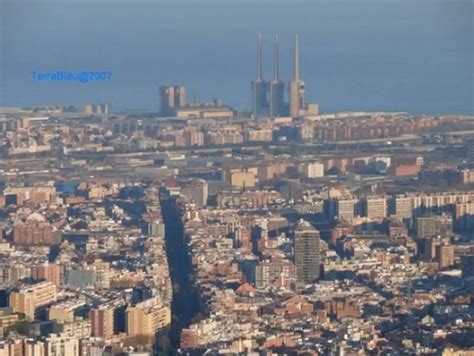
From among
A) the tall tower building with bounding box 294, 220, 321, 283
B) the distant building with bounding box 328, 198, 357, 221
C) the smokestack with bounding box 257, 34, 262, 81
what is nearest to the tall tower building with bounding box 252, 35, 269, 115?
the smokestack with bounding box 257, 34, 262, 81

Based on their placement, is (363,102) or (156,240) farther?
(363,102)

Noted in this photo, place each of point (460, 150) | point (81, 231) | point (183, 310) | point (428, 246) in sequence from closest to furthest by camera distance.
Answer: point (183, 310) < point (428, 246) < point (81, 231) < point (460, 150)

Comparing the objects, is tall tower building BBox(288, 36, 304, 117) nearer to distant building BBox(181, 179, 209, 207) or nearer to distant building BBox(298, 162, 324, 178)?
distant building BBox(298, 162, 324, 178)

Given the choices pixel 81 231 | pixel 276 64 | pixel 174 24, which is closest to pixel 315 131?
pixel 276 64

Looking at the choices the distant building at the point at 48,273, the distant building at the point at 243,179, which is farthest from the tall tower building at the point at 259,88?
the distant building at the point at 48,273

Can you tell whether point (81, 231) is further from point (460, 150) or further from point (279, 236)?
point (460, 150)

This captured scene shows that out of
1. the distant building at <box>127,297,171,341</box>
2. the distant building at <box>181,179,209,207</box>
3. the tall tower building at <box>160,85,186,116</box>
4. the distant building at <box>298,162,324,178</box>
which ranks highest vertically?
the tall tower building at <box>160,85,186,116</box>
